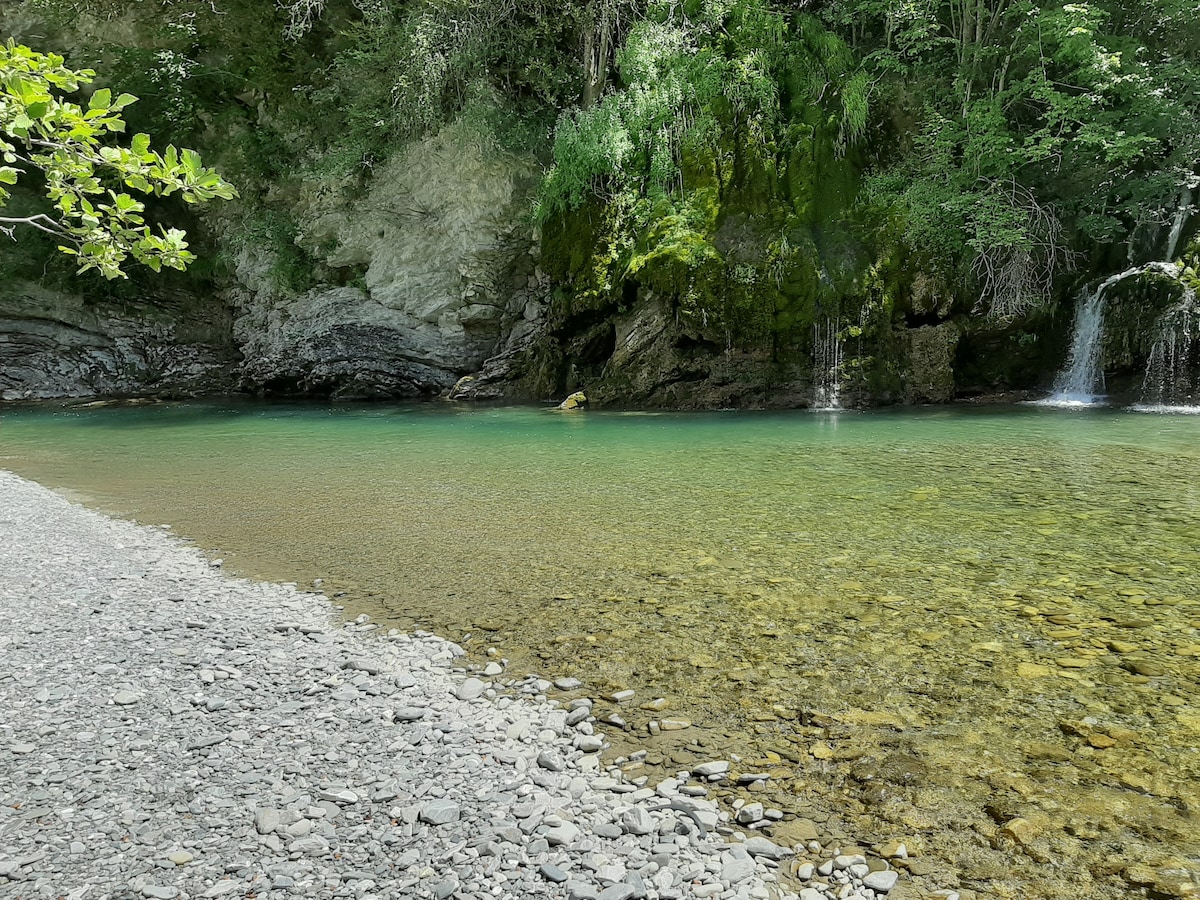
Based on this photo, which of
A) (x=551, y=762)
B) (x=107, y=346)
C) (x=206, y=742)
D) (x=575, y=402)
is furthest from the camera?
(x=107, y=346)

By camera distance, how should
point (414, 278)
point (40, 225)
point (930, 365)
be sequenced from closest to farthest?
point (40, 225), point (930, 365), point (414, 278)

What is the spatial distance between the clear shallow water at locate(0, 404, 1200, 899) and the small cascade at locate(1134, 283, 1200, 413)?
5412 millimetres

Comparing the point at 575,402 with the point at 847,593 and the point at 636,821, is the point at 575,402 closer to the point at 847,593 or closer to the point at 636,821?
the point at 847,593

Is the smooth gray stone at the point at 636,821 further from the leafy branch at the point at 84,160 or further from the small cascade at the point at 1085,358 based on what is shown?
the small cascade at the point at 1085,358

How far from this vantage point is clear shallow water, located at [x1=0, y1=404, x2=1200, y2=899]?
7.89 feet

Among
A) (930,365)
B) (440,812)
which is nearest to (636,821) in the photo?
(440,812)

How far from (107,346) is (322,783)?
2341 cm

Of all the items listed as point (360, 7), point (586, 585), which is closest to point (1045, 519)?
point (586, 585)

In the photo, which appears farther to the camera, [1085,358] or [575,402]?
[575,402]

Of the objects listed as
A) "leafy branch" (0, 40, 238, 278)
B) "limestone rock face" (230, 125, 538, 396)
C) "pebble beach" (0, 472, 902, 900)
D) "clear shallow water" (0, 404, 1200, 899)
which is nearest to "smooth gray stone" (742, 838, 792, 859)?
"pebble beach" (0, 472, 902, 900)

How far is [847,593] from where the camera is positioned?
426 centimetres

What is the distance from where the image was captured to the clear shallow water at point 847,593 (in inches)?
94.7

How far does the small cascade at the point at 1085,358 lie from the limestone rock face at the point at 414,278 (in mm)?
12713

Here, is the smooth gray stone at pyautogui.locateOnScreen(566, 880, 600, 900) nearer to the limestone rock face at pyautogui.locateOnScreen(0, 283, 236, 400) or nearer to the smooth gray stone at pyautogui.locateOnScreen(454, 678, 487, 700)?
the smooth gray stone at pyautogui.locateOnScreen(454, 678, 487, 700)
